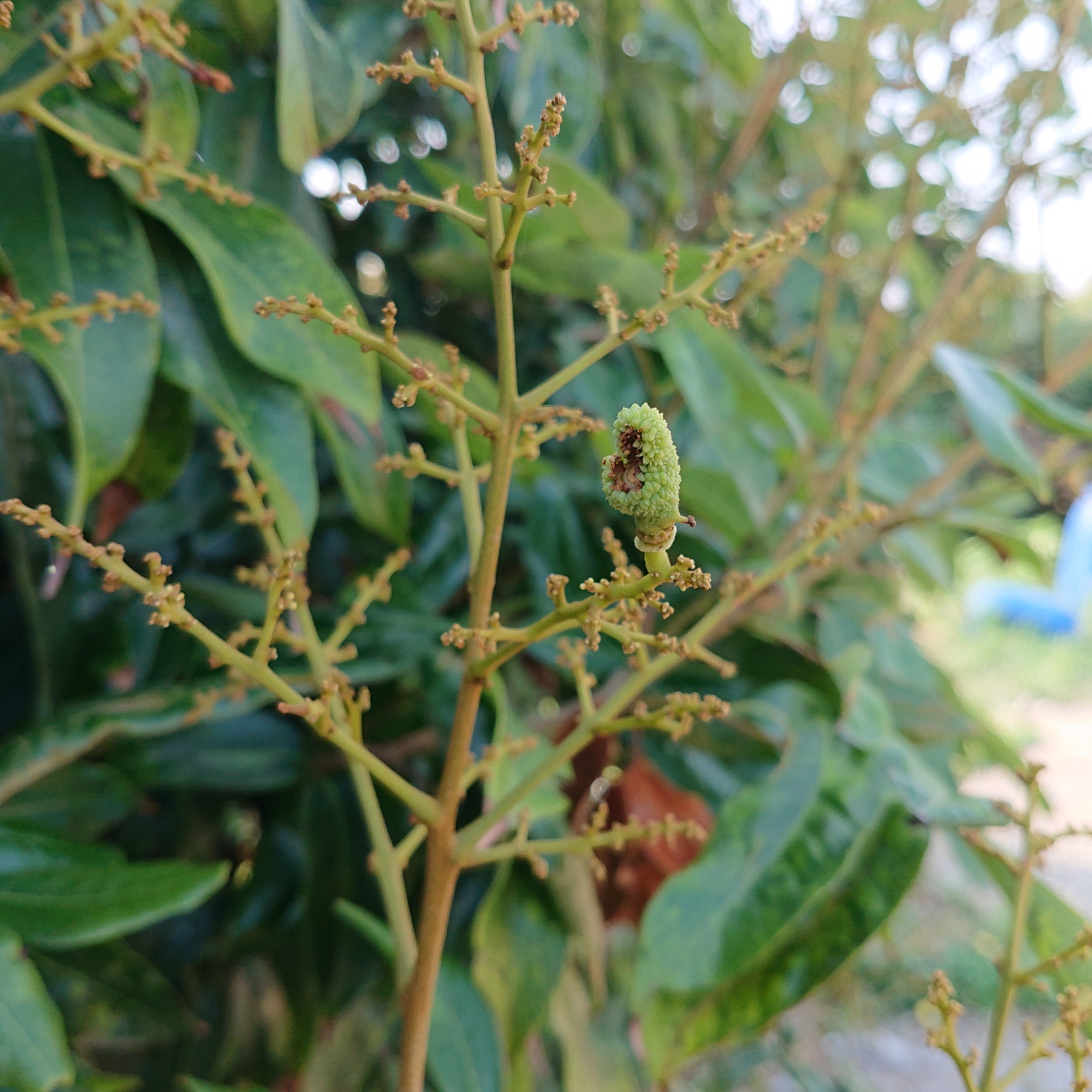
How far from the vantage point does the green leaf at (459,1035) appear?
436 mm

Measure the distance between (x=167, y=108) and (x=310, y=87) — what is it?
7 centimetres

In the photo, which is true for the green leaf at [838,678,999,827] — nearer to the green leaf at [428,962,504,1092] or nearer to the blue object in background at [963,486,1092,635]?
the green leaf at [428,962,504,1092]

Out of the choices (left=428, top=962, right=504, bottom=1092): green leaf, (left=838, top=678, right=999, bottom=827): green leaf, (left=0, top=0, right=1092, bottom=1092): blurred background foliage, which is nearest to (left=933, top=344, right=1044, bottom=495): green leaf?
(left=0, top=0, right=1092, bottom=1092): blurred background foliage

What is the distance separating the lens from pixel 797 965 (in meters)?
0.43

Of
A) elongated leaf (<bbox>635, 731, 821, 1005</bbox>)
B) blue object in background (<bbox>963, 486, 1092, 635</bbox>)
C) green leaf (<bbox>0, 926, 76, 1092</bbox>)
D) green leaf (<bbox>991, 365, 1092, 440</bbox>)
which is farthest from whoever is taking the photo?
blue object in background (<bbox>963, 486, 1092, 635</bbox>)

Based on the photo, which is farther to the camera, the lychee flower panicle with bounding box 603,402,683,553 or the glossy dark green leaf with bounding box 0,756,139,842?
the glossy dark green leaf with bounding box 0,756,139,842

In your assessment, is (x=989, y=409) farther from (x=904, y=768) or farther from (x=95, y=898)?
(x=95, y=898)

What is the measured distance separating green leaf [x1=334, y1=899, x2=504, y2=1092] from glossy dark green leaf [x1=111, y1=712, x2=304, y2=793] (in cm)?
15

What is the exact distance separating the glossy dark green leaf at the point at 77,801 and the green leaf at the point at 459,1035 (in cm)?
15

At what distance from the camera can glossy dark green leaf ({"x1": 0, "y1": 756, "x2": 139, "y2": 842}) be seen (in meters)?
0.50

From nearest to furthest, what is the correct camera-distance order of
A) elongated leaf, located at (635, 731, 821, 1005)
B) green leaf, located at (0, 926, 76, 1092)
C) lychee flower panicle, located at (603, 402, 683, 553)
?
1. lychee flower panicle, located at (603, 402, 683, 553)
2. green leaf, located at (0, 926, 76, 1092)
3. elongated leaf, located at (635, 731, 821, 1005)

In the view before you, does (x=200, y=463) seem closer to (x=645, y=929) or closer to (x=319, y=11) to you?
(x=319, y=11)

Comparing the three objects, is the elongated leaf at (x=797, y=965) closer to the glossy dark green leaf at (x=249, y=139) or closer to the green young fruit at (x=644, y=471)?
the green young fruit at (x=644, y=471)

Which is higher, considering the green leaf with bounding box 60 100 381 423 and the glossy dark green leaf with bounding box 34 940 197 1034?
the green leaf with bounding box 60 100 381 423
